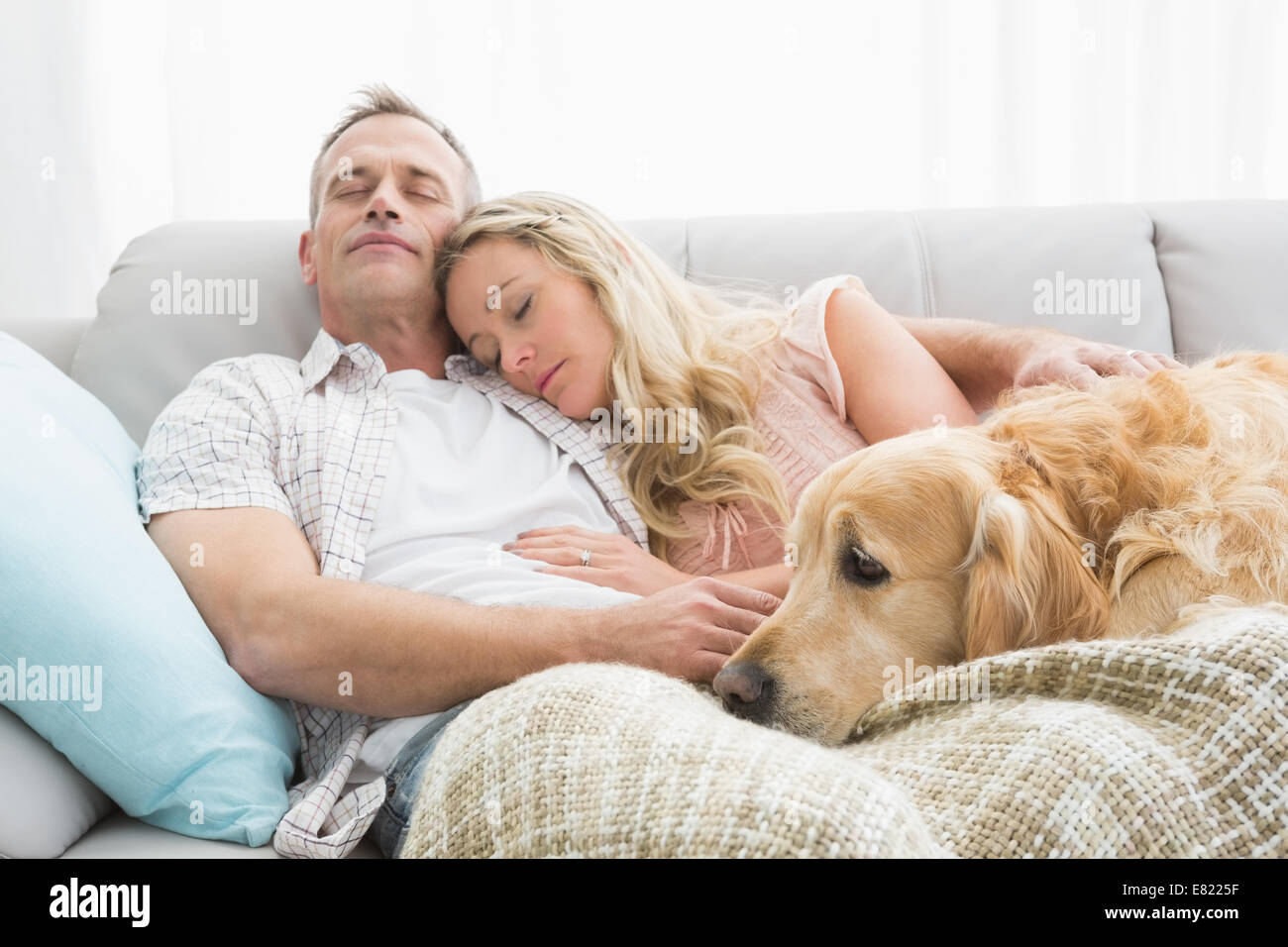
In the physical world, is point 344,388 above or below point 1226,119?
below

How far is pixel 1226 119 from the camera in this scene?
287 cm

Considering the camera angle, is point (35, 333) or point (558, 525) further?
point (35, 333)

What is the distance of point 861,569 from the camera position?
1222mm

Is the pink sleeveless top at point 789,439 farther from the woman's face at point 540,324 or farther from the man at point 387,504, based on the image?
the woman's face at point 540,324

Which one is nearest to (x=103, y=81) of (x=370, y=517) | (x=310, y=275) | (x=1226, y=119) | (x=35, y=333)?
(x=35, y=333)

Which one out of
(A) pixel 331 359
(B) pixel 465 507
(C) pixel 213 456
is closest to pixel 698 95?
(A) pixel 331 359

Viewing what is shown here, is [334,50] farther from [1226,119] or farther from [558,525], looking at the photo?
[1226,119]

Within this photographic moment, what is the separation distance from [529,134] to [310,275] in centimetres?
115

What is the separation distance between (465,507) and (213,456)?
0.39 metres

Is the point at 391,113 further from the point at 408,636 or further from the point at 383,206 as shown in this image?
the point at 408,636

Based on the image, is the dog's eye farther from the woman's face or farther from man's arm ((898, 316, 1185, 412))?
the woman's face

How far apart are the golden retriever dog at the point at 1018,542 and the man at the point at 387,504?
144 mm

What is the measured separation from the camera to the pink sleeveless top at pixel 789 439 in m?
1.69
